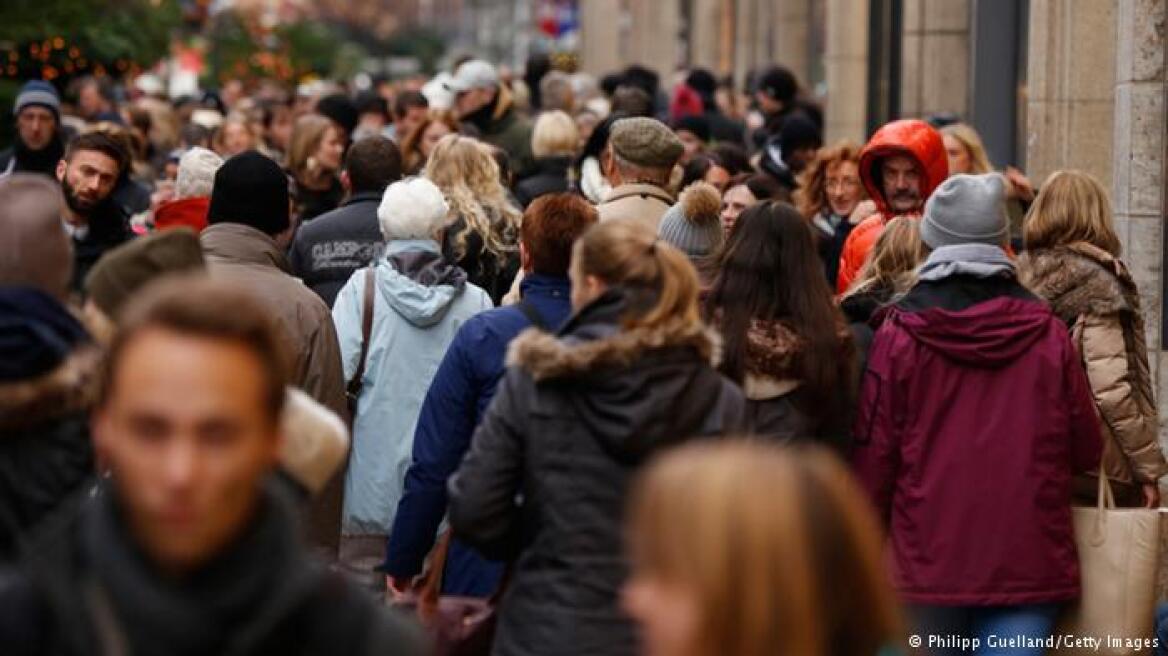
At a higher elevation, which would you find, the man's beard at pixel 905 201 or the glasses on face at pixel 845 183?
the man's beard at pixel 905 201

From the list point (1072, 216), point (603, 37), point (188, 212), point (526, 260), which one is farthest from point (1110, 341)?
point (603, 37)

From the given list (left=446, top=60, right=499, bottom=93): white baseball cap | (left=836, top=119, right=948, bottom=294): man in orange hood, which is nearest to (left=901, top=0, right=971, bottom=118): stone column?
(left=446, top=60, right=499, bottom=93): white baseball cap

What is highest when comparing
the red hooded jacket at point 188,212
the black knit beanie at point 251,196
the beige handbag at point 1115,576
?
the black knit beanie at point 251,196

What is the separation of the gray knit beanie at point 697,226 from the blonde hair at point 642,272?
8.50 ft

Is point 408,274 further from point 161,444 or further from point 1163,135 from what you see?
point 161,444

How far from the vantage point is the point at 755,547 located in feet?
11.2

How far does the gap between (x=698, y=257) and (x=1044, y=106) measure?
6388 millimetres

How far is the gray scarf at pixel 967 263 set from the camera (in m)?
7.76

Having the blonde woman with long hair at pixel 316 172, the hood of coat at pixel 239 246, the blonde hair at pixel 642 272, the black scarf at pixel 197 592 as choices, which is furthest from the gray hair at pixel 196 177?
the black scarf at pixel 197 592

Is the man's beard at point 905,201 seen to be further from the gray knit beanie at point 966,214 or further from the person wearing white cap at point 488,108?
the person wearing white cap at point 488,108

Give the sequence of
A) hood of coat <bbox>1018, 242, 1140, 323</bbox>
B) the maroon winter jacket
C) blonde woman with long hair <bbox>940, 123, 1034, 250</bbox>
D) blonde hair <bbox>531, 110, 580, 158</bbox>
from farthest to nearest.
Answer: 1. blonde hair <bbox>531, 110, 580, 158</bbox>
2. blonde woman with long hair <bbox>940, 123, 1034, 250</bbox>
3. hood of coat <bbox>1018, 242, 1140, 323</bbox>
4. the maroon winter jacket

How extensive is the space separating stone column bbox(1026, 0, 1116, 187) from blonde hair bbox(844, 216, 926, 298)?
219 inches

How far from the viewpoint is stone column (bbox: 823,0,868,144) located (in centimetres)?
2555

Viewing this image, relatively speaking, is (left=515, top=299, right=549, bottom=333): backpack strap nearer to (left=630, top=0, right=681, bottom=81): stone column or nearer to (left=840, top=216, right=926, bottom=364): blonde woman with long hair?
(left=840, top=216, right=926, bottom=364): blonde woman with long hair
